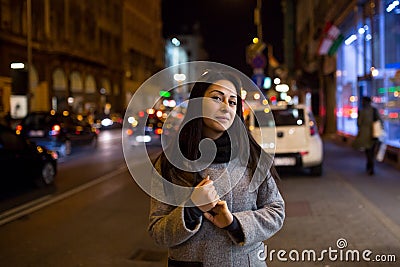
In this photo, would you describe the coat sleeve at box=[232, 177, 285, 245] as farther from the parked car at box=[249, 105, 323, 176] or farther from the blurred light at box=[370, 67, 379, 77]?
the blurred light at box=[370, 67, 379, 77]

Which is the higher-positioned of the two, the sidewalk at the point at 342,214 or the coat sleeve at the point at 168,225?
the coat sleeve at the point at 168,225

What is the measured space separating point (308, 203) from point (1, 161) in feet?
20.6

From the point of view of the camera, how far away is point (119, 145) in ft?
92.6

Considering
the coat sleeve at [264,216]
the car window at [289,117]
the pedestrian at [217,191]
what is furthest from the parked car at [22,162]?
the coat sleeve at [264,216]

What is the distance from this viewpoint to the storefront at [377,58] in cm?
1675

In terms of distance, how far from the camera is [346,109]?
84.5 ft

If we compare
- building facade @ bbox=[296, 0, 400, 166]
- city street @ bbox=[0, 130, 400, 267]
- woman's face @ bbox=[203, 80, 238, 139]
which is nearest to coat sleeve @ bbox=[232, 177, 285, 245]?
woman's face @ bbox=[203, 80, 238, 139]

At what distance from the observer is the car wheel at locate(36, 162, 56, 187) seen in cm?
1288

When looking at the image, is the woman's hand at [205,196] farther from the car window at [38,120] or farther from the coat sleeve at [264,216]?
the car window at [38,120]

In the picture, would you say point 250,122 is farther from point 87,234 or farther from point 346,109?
point 346,109

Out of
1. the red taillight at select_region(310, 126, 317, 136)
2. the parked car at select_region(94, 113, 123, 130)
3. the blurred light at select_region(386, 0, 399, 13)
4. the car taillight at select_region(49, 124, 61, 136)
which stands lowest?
the red taillight at select_region(310, 126, 317, 136)

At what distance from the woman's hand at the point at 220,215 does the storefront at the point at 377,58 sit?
45.7ft

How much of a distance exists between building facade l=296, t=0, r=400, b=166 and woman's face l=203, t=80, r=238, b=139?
13.3 meters

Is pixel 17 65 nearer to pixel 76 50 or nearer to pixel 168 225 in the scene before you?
pixel 76 50
